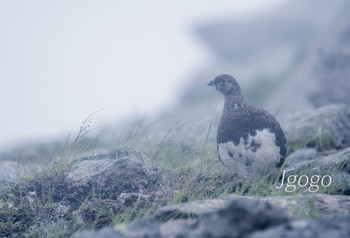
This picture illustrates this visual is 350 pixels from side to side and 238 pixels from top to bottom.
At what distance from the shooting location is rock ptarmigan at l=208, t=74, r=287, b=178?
5.96m

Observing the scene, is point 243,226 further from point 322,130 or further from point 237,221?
point 322,130

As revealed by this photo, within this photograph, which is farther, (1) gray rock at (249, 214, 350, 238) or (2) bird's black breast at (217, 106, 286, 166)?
(2) bird's black breast at (217, 106, 286, 166)

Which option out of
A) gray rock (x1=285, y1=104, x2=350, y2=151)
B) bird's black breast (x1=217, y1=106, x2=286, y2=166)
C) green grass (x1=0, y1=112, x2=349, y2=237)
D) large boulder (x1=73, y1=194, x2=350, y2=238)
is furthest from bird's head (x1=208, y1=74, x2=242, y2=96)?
large boulder (x1=73, y1=194, x2=350, y2=238)

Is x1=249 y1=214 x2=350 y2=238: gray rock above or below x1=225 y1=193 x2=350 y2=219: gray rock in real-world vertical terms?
above

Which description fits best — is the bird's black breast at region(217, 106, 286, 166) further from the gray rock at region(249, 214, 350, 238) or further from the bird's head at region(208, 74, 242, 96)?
the gray rock at region(249, 214, 350, 238)

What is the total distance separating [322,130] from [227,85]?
2251 millimetres

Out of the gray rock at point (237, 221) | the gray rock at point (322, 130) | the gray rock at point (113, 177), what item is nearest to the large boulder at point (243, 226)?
the gray rock at point (237, 221)

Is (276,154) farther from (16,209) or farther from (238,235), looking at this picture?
(238,235)

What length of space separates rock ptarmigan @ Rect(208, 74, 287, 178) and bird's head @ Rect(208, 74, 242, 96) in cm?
39

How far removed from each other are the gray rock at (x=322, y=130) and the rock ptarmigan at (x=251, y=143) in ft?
7.27

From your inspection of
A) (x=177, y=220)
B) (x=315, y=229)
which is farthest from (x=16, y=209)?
(x=315, y=229)

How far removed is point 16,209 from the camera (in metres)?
5.37

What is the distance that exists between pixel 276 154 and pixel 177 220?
207cm

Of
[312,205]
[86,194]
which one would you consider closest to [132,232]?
[312,205]
